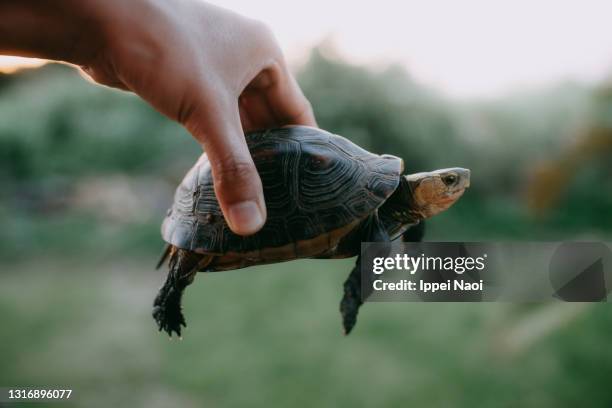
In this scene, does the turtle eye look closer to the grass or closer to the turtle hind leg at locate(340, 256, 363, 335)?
the turtle hind leg at locate(340, 256, 363, 335)

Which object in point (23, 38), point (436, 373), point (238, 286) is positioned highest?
point (23, 38)

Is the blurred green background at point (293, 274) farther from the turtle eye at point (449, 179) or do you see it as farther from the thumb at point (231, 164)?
the thumb at point (231, 164)

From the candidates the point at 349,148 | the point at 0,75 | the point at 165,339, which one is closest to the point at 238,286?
the point at 165,339

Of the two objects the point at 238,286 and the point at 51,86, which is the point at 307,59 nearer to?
the point at 238,286

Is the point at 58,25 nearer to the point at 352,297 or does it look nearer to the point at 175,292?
the point at 175,292

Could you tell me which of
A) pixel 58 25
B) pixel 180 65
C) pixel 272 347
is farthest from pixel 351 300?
pixel 272 347

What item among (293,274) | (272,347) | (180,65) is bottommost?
(272,347)
